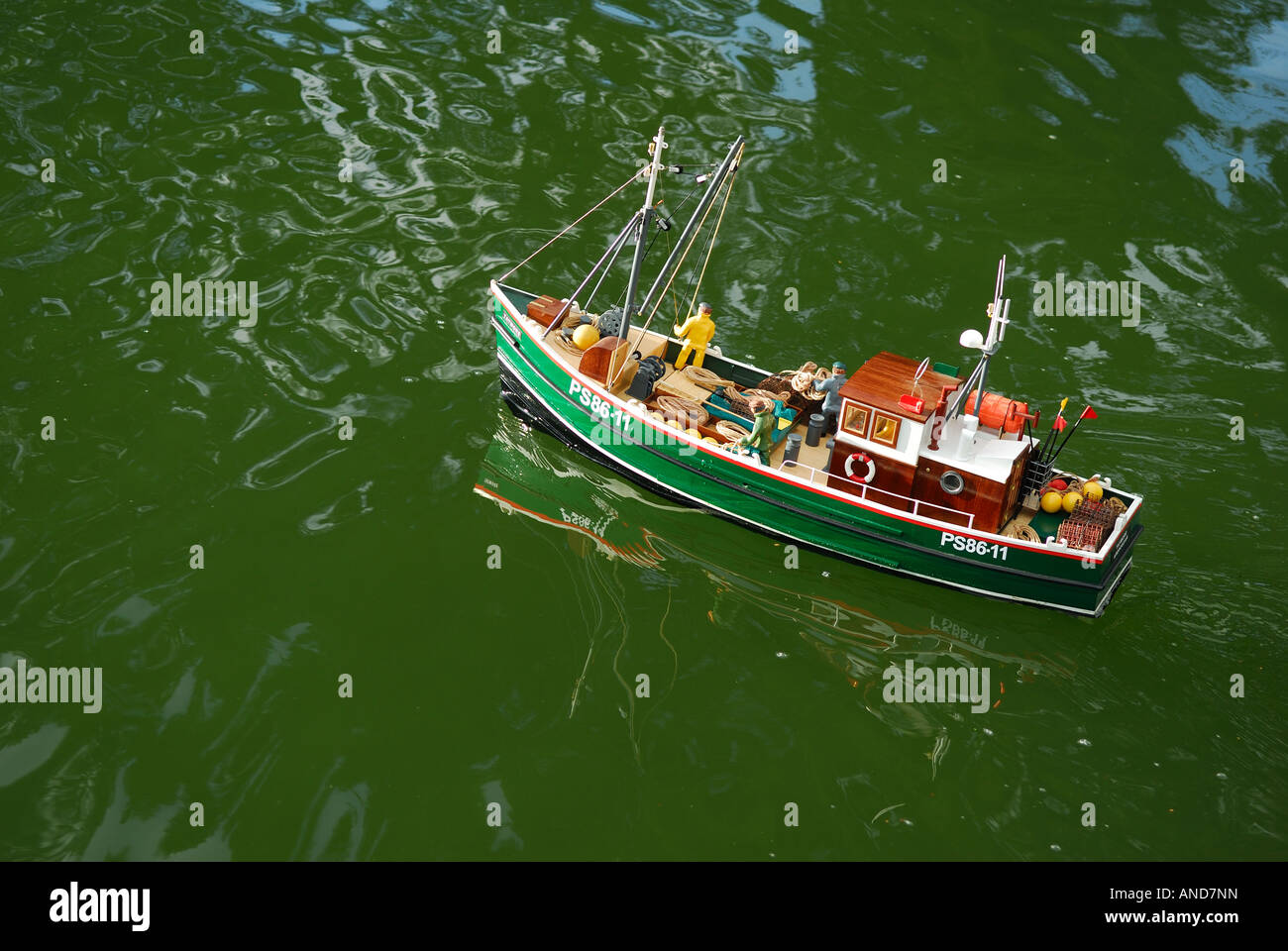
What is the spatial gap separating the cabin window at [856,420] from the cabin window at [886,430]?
0.14 meters

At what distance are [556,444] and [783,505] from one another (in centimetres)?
380

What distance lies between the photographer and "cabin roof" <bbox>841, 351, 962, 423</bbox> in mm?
16219

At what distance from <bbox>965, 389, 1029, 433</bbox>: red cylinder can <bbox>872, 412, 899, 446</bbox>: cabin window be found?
1.15m

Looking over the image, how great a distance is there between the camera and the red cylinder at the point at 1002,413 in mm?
16594

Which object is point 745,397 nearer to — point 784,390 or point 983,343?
point 784,390

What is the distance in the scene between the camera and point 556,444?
1914 cm

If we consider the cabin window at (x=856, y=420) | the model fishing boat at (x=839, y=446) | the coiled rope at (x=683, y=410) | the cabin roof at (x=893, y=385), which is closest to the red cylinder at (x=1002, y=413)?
the model fishing boat at (x=839, y=446)

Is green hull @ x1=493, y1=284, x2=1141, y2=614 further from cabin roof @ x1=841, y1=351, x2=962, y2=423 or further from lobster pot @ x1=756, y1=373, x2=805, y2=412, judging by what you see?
cabin roof @ x1=841, y1=351, x2=962, y2=423

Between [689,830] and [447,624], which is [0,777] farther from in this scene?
[689,830]

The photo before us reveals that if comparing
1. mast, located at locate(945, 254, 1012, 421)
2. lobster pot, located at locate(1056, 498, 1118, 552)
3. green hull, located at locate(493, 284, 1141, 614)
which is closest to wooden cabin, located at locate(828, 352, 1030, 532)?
mast, located at locate(945, 254, 1012, 421)

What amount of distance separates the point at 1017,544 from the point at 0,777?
1224 centimetres

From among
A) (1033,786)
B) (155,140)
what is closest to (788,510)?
(1033,786)

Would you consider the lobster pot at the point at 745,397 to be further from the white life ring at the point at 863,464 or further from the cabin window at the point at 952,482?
the cabin window at the point at 952,482

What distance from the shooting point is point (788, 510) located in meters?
17.3
